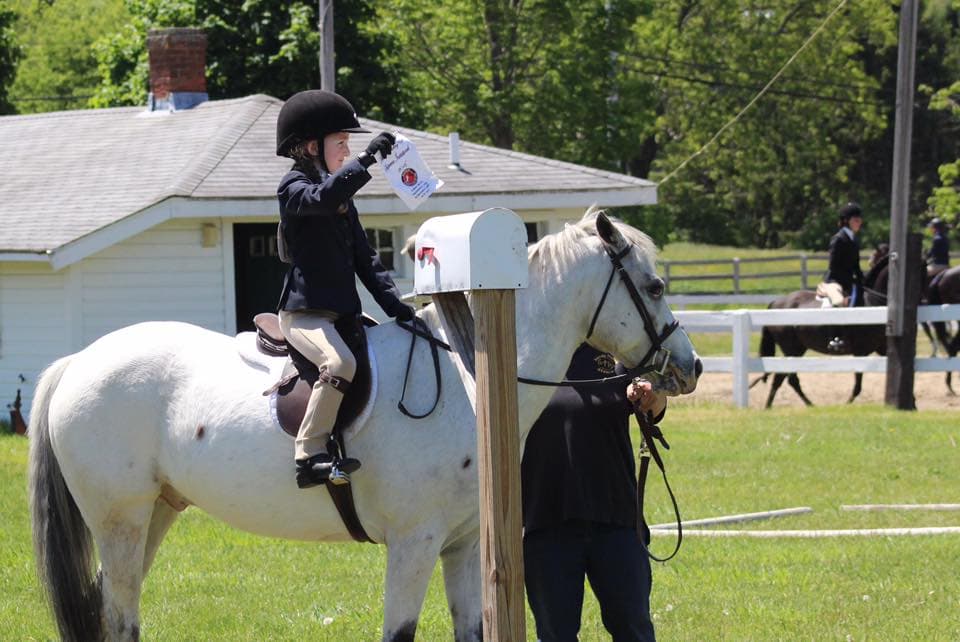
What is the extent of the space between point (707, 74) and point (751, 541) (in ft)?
130

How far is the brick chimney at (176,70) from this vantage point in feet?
74.2

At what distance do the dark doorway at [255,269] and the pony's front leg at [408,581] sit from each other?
49.0 feet

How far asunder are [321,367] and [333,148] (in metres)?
0.95

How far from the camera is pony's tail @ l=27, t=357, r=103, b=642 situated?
630 centimetres

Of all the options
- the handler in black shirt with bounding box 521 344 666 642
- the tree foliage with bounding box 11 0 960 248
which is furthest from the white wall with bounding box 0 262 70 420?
the handler in black shirt with bounding box 521 344 666 642

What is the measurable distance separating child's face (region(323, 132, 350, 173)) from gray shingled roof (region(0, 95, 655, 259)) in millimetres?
10437

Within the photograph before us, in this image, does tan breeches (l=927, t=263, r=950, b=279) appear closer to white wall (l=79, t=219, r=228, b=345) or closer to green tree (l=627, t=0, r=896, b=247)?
white wall (l=79, t=219, r=228, b=345)

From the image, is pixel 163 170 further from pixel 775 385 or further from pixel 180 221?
pixel 775 385

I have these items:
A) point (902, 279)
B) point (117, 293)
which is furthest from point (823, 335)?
point (117, 293)

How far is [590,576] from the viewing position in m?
5.64

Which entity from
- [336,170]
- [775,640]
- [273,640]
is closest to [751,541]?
[775,640]

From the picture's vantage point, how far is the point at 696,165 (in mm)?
54344

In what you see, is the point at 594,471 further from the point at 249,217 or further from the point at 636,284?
the point at 249,217

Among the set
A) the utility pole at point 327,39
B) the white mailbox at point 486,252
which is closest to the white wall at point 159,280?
the utility pole at point 327,39
